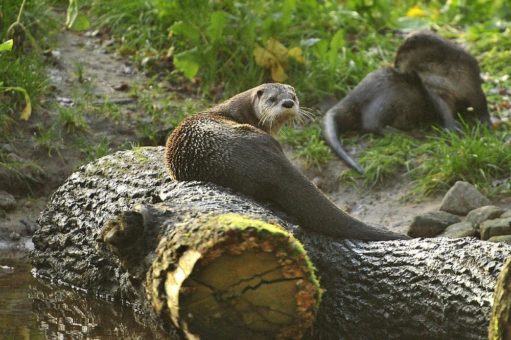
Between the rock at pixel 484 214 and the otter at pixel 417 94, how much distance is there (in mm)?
1564

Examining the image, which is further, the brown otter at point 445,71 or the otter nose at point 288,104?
the brown otter at point 445,71

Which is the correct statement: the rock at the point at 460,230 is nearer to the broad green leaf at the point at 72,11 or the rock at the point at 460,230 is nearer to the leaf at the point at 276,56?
the broad green leaf at the point at 72,11

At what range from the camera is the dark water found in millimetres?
4207

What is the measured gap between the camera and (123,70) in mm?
7449

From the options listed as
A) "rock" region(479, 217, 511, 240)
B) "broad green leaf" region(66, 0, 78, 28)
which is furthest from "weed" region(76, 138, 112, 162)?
"rock" region(479, 217, 511, 240)

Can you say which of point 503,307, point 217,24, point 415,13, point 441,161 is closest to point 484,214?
point 441,161

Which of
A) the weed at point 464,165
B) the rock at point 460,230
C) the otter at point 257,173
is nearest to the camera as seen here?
the otter at point 257,173

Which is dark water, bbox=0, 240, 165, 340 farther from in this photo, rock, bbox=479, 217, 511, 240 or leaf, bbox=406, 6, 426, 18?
leaf, bbox=406, 6, 426, 18

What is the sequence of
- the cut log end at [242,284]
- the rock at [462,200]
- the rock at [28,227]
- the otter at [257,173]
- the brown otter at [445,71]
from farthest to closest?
the brown otter at [445,71], the rock at [28,227], the rock at [462,200], the otter at [257,173], the cut log end at [242,284]

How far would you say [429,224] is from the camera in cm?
545

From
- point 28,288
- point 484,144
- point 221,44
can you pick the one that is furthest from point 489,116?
point 28,288

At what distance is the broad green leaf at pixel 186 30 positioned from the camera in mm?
7145

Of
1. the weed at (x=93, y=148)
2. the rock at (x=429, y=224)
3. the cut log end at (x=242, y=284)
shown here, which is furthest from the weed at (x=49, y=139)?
the cut log end at (x=242, y=284)

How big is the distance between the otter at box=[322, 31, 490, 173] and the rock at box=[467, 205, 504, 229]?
1.56 metres
